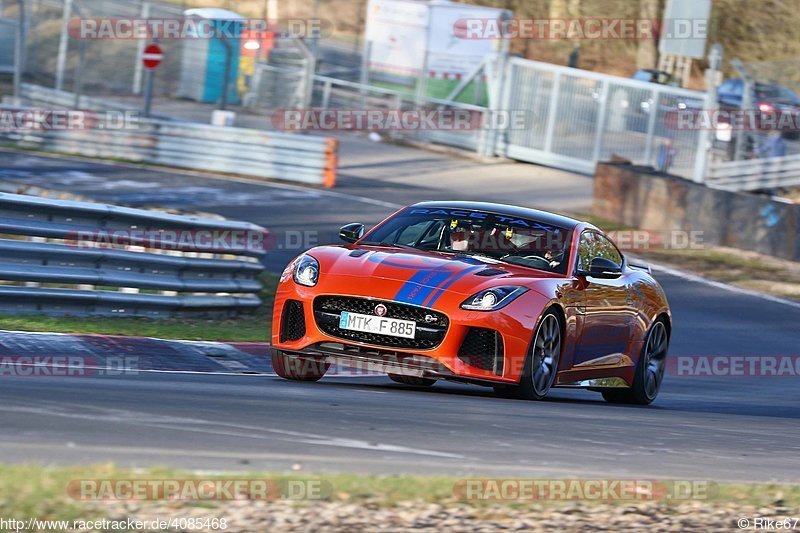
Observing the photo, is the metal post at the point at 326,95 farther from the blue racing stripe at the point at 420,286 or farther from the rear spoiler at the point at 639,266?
the blue racing stripe at the point at 420,286

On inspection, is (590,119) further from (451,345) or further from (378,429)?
(378,429)

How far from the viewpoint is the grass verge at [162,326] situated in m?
10.4

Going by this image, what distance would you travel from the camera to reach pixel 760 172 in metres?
27.1

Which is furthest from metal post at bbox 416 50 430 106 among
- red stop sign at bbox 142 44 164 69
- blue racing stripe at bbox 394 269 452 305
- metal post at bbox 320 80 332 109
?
blue racing stripe at bbox 394 269 452 305

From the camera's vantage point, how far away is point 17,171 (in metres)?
22.2

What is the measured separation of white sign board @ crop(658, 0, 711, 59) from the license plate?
17179 millimetres

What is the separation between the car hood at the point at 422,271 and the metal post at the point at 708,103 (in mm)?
16216

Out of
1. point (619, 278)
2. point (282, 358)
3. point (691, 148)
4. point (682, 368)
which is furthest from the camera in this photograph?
point (691, 148)

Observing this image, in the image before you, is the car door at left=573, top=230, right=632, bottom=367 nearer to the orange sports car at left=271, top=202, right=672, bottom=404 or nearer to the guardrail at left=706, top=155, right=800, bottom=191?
the orange sports car at left=271, top=202, right=672, bottom=404

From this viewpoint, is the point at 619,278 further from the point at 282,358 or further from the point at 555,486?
the point at 555,486

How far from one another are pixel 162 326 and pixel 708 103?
15.4m

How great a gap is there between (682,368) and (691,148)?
1562 cm

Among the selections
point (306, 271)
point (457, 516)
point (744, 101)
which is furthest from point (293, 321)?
point (744, 101)

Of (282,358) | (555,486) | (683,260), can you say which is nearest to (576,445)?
(555,486)
